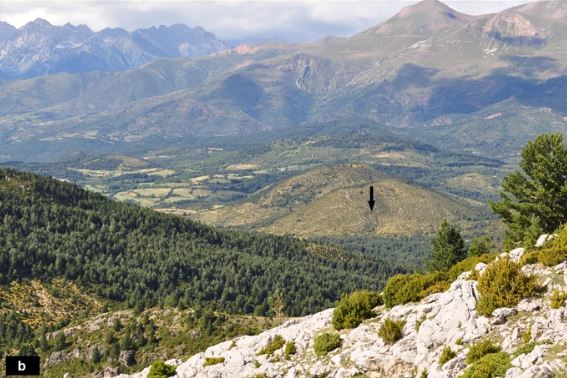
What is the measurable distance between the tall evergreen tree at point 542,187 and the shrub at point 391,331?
129 feet

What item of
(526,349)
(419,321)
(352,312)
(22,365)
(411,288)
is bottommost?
(22,365)

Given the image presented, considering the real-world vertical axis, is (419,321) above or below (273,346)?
above

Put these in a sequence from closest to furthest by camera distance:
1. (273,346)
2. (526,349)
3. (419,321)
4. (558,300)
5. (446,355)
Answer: (526,349), (558,300), (446,355), (419,321), (273,346)

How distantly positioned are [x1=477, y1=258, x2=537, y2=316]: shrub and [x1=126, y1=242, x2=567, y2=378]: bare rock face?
58cm

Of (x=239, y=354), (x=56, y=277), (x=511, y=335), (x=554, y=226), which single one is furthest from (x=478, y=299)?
(x=56, y=277)

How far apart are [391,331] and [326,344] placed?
664 cm

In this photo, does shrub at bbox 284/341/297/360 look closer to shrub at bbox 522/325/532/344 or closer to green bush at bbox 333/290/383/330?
green bush at bbox 333/290/383/330

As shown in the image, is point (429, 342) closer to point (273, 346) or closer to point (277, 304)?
point (273, 346)

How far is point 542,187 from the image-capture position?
80.9 meters

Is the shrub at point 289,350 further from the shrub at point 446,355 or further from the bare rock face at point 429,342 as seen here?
the shrub at point 446,355

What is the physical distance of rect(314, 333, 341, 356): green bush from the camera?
51438 mm

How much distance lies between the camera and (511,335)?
40844mm

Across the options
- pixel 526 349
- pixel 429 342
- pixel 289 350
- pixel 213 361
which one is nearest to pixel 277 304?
pixel 213 361

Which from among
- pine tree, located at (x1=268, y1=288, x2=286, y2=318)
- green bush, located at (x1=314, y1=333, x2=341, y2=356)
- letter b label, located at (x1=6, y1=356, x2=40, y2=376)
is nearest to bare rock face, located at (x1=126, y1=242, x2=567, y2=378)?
green bush, located at (x1=314, y1=333, x2=341, y2=356)
